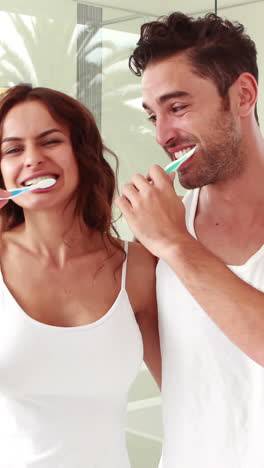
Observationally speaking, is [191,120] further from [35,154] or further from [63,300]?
[63,300]

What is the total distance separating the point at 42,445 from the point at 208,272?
47 cm

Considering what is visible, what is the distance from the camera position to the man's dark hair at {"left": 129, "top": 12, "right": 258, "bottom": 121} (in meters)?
1.56

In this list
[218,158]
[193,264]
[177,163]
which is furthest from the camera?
[218,158]

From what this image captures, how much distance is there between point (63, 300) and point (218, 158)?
0.40 m

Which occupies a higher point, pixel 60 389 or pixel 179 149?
pixel 179 149

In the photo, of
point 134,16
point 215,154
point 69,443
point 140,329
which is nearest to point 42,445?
point 69,443

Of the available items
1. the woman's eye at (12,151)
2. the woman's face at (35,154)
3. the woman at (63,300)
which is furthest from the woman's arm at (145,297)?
the woman's eye at (12,151)

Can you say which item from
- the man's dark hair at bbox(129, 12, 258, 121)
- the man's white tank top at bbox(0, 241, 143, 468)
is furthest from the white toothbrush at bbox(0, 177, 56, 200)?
the man's dark hair at bbox(129, 12, 258, 121)

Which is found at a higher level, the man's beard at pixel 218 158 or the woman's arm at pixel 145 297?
the man's beard at pixel 218 158

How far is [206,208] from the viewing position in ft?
5.27

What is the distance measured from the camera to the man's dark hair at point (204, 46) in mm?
1557

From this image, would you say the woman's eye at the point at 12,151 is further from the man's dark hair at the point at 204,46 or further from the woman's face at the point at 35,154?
the man's dark hair at the point at 204,46

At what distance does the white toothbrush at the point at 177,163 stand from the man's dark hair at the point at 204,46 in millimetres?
163

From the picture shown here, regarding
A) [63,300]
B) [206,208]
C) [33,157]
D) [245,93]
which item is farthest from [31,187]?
[245,93]
